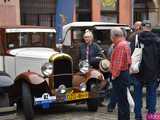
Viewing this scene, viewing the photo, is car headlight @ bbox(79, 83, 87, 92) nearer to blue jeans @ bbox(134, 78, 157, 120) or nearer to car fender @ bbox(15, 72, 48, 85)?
car fender @ bbox(15, 72, 48, 85)

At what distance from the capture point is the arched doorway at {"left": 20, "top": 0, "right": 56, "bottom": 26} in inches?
907

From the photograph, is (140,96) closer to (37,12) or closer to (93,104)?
(93,104)

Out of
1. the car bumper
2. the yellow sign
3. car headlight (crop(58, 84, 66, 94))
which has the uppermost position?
the yellow sign

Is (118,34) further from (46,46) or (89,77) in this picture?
(46,46)

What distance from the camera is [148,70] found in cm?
951

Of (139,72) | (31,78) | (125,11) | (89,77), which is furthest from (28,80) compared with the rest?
(125,11)

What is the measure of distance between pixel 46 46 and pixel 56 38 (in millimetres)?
836

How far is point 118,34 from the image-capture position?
29.9 feet

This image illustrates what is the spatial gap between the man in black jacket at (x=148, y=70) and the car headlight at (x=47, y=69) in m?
2.04

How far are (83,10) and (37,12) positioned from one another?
9.30 feet

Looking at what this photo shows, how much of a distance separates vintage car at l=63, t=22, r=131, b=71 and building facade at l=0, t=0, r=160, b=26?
5.32 meters

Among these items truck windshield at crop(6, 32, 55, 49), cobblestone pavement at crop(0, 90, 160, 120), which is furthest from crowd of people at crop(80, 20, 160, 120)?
truck windshield at crop(6, 32, 55, 49)

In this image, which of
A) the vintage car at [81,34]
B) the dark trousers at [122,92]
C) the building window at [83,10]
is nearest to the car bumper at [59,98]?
the vintage car at [81,34]

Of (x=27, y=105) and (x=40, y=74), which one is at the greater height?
(x=40, y=74)
